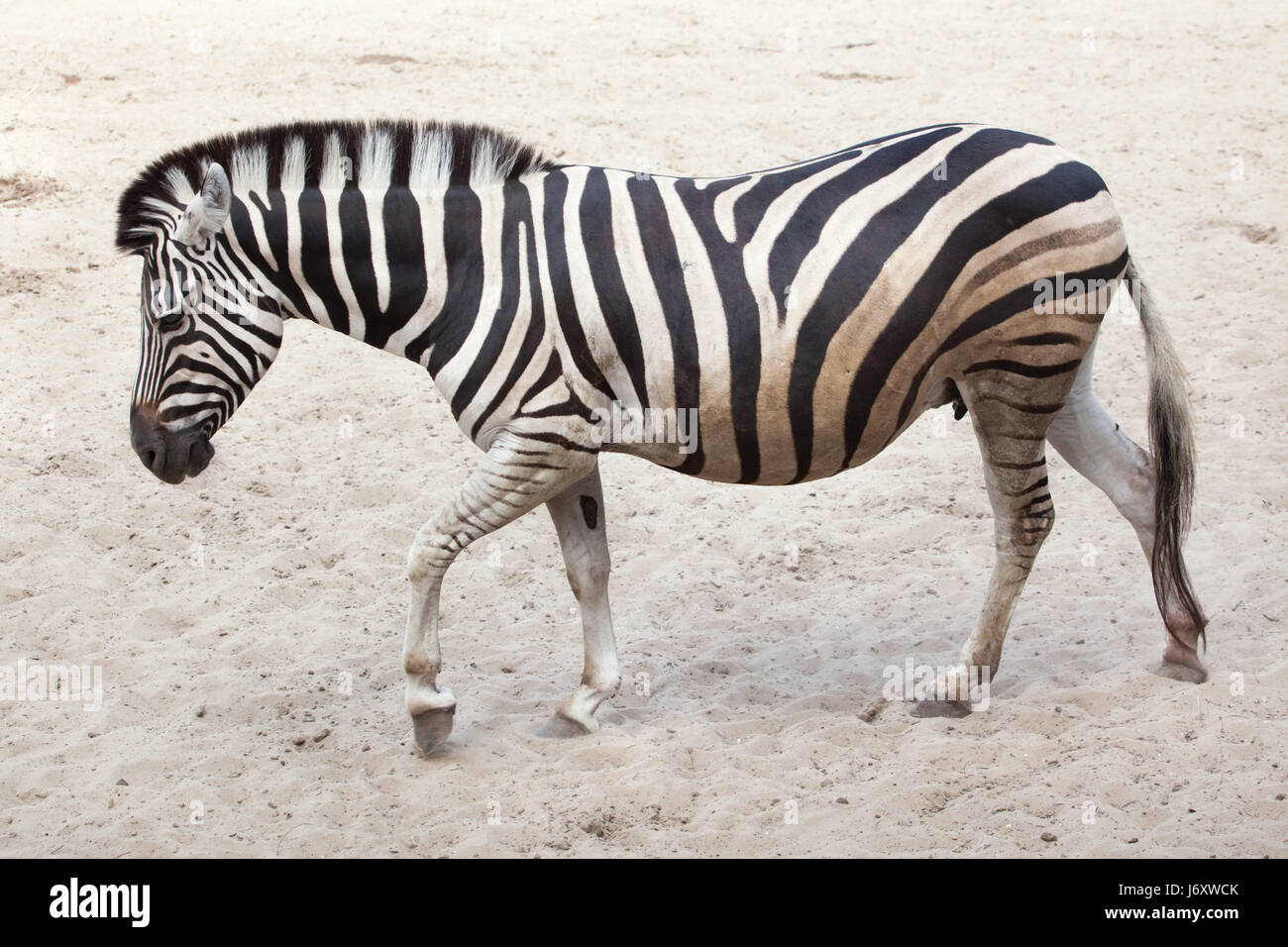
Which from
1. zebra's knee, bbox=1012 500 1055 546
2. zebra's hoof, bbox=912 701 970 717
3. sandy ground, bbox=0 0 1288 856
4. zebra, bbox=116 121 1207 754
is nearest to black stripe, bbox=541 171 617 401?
zebra, bbox=116 121 1207 754

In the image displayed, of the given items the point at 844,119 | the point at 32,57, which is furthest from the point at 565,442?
the point at 32,57

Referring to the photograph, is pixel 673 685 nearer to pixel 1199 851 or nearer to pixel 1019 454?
pixel 1019 454

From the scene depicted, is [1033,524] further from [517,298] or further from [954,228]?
[517,298]

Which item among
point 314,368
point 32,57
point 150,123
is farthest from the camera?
point 32,57

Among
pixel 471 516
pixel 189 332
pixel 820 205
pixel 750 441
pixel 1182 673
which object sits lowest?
pixel 1182 673

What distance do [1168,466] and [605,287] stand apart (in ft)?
8.20

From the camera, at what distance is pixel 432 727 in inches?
196

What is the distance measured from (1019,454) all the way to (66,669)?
4.35 metres

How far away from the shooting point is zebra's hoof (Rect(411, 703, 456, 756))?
4.97 meters

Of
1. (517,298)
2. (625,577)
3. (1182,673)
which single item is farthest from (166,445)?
(1182,673)

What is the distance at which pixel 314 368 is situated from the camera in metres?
8.54

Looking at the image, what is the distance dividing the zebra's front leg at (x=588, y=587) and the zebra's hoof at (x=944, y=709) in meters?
1.30

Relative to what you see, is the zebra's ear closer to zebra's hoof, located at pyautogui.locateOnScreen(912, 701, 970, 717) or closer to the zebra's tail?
zebra's hoof, located at pyautogui.locateOnScreen(912, 701, 970, 717)

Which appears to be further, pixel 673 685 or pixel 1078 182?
pixel 673 685
